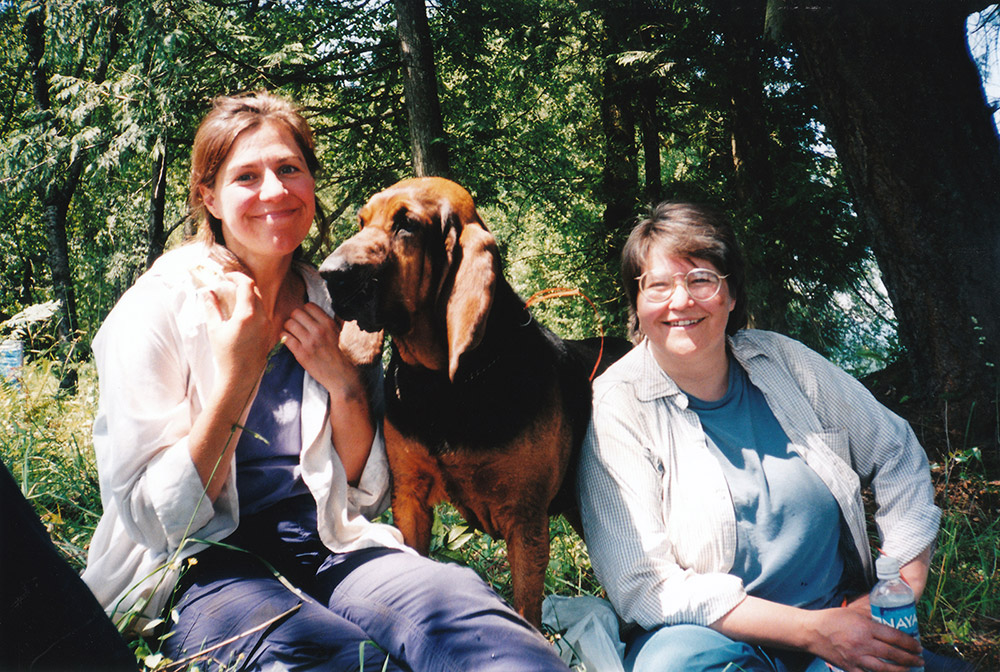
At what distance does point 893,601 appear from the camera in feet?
6.57

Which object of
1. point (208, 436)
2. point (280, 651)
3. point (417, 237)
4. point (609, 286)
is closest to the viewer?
point (280, 651)

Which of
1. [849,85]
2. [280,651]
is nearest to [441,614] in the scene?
[280,651]

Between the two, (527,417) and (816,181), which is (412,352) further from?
(816,181)

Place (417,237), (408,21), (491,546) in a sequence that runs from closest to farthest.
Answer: (417,237) < (491,546) < (408,21)

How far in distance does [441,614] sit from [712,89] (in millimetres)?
6626

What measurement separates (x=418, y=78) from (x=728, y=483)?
5.65m

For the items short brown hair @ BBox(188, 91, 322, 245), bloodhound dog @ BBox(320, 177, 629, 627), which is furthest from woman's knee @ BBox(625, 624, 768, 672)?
short brown hair @ BBox(188, 91, 322, 245)

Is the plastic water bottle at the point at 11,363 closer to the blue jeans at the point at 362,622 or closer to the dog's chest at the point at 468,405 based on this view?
the blue jeans at the point at 362,622

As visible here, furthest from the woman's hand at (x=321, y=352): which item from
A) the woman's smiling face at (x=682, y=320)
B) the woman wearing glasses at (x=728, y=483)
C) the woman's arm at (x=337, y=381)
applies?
the woman's smiling face at (x=682, y=320)

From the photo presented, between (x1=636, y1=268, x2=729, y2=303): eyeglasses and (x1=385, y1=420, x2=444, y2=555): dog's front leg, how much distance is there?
97cm

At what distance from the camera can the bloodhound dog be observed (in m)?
2.33

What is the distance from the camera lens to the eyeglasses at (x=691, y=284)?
2412mm

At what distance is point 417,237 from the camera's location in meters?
2.40

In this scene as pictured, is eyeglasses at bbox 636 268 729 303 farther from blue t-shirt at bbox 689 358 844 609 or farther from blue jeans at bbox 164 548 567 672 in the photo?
blue jeans at bbox 164 548 567 672
